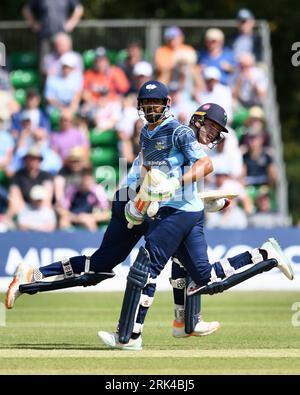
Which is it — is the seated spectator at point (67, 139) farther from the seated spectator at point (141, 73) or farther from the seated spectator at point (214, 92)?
the seated spectator at point (214, 92)

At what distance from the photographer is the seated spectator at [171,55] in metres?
18.9

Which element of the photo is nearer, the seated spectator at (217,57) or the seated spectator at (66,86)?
the seated spectator at (66,86)

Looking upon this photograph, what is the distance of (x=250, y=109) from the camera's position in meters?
19.0

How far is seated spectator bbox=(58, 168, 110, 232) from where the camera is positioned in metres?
17.1

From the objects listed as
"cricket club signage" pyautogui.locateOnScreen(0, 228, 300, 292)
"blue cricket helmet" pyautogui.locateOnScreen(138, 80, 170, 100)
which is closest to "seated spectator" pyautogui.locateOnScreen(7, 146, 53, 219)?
"cricket club signage" pyautogui.locateOnScreen(0, 228, 300, 292)

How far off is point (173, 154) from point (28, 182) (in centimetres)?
812

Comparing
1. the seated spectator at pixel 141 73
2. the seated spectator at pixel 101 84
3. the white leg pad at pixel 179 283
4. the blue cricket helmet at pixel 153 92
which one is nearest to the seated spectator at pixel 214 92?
the seated spectator at pixel 141 73

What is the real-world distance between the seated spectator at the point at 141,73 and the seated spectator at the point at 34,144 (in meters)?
1.70

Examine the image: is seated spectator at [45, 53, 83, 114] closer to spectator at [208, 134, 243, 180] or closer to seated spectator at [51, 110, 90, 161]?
seated spectator at [51, 110, 90, 161]

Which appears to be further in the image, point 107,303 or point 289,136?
point 289,136

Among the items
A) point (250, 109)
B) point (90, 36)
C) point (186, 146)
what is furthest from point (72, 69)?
point (186, 146)

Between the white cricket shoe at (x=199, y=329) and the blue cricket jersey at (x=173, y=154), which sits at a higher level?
the blue cricket jersey at (x=173, y=154)
